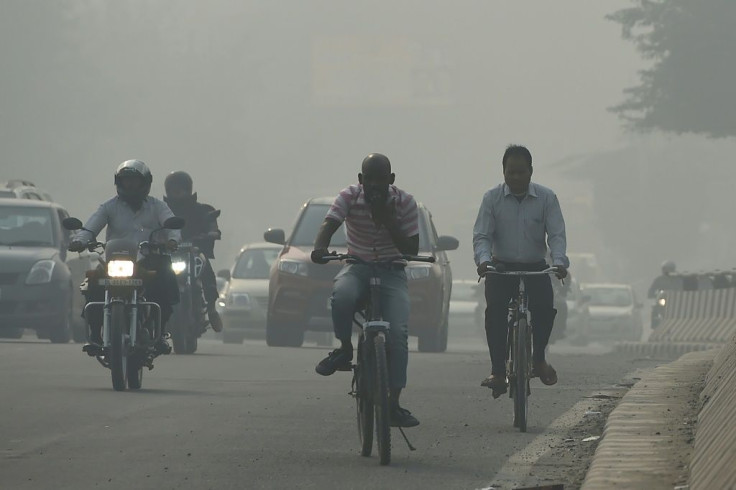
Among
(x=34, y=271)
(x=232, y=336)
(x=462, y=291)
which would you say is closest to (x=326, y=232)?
(x=34, y=271)

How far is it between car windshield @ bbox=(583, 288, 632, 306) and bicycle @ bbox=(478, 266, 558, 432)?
40.8 m

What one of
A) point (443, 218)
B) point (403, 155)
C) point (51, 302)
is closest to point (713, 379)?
point (51, 302)

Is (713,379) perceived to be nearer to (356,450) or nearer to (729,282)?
(356,450)

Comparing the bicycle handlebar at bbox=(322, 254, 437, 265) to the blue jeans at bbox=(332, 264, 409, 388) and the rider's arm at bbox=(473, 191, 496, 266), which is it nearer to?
the blue jeans at bbox=(332, 264, 409, 388)

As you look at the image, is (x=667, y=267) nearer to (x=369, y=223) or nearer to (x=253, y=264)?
(x=253, y=264)

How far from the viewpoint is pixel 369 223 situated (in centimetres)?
1117

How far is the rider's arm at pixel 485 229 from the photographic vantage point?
12727mm

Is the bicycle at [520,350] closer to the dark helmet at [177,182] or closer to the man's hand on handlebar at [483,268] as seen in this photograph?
the man's hand on handlebar at [483,268]

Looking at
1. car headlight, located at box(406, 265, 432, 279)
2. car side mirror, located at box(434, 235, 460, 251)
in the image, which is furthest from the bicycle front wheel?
car side mirror, located at box(434, 235, 460, 251)

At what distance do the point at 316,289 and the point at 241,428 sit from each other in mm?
11936

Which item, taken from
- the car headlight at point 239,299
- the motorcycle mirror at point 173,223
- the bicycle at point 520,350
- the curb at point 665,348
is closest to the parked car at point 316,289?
the curb at point 665,348

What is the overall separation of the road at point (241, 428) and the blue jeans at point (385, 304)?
0.52 m

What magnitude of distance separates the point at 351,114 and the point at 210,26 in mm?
36516

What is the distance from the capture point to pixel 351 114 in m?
184
